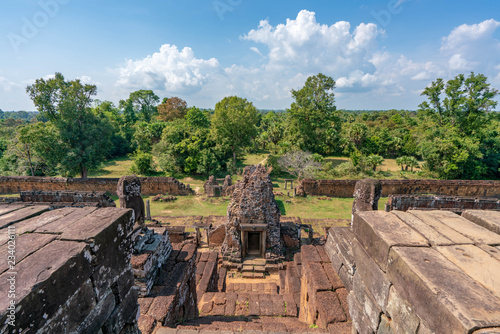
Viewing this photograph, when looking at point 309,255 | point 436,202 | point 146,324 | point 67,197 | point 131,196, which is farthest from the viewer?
point 67,197

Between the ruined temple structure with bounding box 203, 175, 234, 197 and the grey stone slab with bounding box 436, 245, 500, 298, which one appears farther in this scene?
the ruined temple structure with bounding box 203, 175, 234, 197

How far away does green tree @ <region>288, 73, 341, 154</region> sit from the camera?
960 inches

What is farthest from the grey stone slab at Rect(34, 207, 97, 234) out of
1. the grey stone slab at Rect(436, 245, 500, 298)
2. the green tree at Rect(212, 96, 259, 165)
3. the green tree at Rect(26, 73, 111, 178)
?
the green tree at Rect(212, 96, 259, 165)

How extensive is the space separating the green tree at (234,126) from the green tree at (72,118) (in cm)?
1005

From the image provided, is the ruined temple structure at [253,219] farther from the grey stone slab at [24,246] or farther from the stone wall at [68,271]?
the grey stone slab at [24,246]

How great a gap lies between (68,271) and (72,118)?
20239 millimetres

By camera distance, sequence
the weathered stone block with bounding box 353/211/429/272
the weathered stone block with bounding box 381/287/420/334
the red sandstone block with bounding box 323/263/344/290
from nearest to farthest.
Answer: the weathered stone block with bounding box 381/287/420/334 < the weathered stone block with bounding box 353/211/429/272 < the red sandstone block with bounding box 323/263/344/290

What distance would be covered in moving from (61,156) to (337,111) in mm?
26390

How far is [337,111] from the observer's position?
25844mm

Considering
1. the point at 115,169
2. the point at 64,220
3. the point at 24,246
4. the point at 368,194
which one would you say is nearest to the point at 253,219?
the point at 368,194

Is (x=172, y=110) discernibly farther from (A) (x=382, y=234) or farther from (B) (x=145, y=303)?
(A) (x=382, y=234)

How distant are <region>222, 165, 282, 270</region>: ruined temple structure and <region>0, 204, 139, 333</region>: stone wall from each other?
21.3 ft

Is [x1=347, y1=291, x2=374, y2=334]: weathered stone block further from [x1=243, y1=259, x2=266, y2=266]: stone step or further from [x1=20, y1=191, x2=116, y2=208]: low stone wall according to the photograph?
[x1=20, y1=191, x2=116, y2=208]: low stone wall

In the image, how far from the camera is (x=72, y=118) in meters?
17.2
